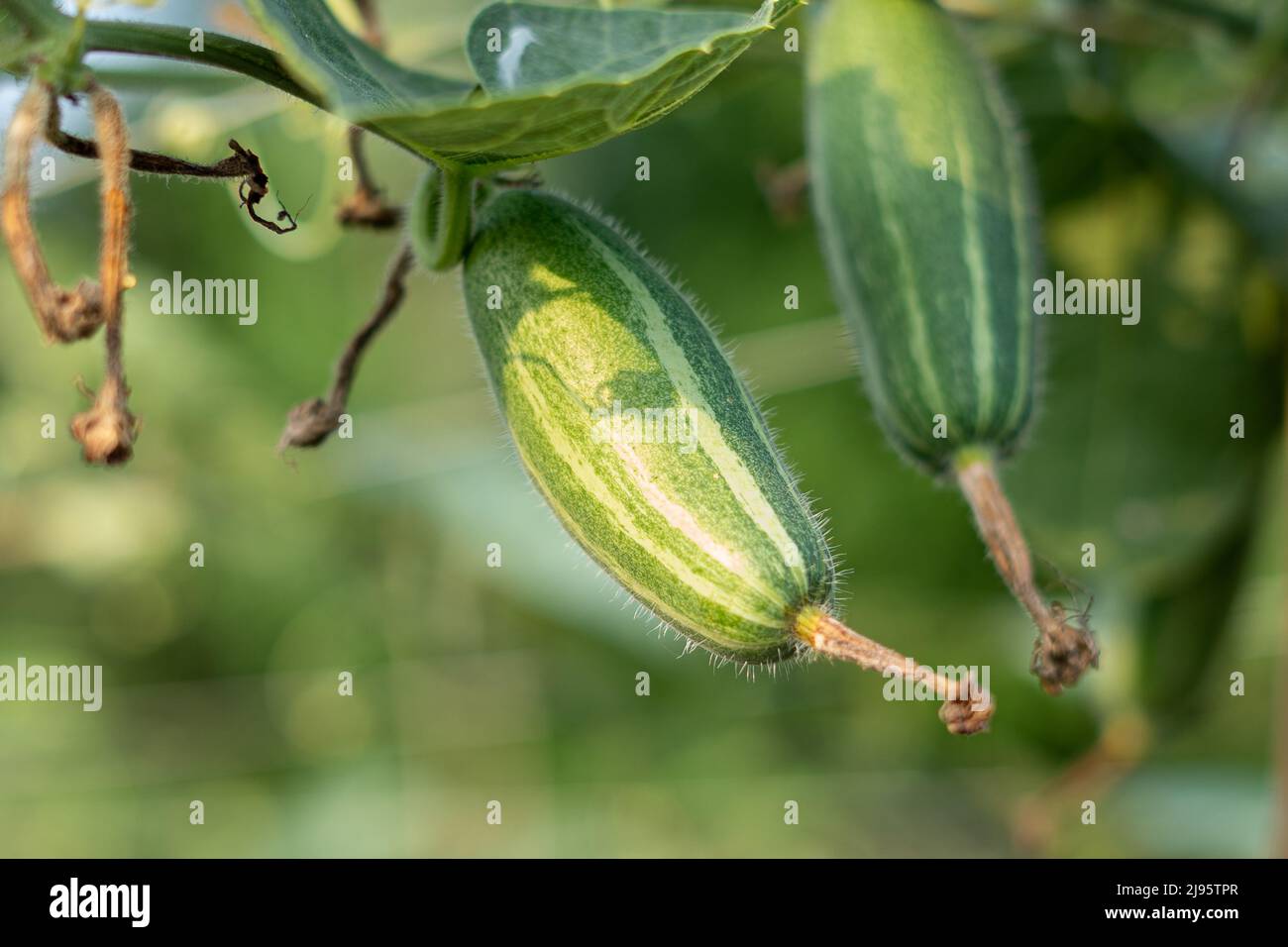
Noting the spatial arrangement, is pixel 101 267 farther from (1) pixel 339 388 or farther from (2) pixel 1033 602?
(2) pixel 1033 602

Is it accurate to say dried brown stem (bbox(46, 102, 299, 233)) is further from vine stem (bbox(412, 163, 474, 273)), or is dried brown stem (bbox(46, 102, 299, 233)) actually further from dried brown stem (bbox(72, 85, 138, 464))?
vine stem (bbox(412, 163, 474, 273))

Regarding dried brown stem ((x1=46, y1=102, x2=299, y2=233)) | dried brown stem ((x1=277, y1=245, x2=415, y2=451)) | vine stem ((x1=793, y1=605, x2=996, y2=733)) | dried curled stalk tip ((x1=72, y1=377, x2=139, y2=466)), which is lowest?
vine stem ((x1=793, y1=605, x2=996, y2=733))

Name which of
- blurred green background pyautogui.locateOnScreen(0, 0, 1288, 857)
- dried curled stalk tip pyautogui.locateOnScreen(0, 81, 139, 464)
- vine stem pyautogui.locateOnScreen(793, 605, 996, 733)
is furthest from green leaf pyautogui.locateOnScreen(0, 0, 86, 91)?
vine stem pyautogui.locateOnScreen(793, 605, 996, 733)

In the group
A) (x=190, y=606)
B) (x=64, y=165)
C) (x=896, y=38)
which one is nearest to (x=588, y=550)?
(x=896, y=38)

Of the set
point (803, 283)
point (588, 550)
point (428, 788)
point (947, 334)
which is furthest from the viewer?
point (428, 788)

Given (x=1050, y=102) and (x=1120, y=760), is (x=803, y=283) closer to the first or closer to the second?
(x=1050, y=102)
